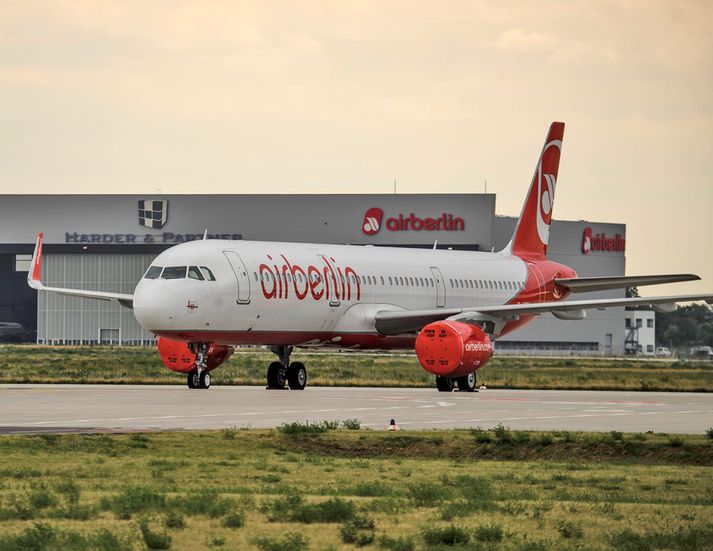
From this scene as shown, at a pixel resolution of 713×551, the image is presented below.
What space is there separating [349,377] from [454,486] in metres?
35.3

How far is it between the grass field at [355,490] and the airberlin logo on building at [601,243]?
3907 inches

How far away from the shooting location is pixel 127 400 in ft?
120

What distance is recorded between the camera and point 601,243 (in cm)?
12525

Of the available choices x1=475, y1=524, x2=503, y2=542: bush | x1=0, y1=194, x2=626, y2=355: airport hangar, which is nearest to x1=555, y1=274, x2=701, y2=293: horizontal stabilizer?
x1=475, y1=524, x2=503, y2=542: bush

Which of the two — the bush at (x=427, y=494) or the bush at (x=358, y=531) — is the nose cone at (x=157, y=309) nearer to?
the bush at (x=427, y=494)

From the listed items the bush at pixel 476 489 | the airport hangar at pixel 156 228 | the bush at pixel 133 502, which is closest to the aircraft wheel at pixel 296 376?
the bush at pixel 476 489

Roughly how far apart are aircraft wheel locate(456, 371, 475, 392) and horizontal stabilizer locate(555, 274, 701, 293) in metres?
6.98

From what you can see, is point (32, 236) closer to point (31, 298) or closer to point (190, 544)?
point (31, 298)

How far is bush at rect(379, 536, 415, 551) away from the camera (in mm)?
13117

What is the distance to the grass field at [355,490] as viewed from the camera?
1366 centimetres

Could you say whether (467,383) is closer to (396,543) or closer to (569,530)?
(569,530)

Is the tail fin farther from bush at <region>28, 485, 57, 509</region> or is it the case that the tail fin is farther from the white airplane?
bush at <region>28, 485, 57, 509</region>

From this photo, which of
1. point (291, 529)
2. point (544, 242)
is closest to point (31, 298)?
point (544, 242)

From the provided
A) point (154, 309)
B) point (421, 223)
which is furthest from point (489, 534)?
point (421, 223)
